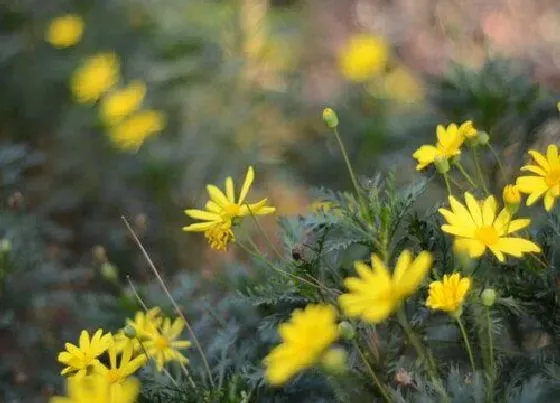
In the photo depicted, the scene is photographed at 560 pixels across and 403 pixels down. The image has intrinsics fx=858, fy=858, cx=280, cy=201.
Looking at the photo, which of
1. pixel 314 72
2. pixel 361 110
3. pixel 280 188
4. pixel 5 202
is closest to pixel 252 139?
pixel 280 188

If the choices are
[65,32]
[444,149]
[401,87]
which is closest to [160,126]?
[65,32]

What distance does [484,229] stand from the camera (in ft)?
3.00

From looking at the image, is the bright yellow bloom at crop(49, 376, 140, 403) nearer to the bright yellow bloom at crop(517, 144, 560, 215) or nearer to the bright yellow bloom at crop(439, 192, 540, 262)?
the bright yellow bloom at crop(439, 192, 540, 262)

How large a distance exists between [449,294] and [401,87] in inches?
70.3

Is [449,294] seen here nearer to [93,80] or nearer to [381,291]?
[381,291]

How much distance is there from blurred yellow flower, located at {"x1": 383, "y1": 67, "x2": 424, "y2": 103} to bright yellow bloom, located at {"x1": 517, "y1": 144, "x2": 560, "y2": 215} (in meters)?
1.30

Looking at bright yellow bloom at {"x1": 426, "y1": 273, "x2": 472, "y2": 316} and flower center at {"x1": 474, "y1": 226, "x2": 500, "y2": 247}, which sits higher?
flower center at {"x1": 474, "y1": 226, "x2": 500, "y2": 247}

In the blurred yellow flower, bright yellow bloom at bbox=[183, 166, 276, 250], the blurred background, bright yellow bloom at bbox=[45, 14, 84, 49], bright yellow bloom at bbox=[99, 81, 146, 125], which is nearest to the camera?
bright yellow bloom at bbox=[183, 166, 276, 250]

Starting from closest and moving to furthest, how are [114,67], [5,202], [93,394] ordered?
1. [93,394]
2. [5,202]
3. [114,67]

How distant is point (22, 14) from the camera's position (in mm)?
2408

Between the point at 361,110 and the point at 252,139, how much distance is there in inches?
12.2

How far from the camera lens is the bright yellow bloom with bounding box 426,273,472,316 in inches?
33.0

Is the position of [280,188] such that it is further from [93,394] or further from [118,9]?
[93,394]

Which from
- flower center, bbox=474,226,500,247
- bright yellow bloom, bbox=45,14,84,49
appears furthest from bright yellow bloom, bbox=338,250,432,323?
bright yellow bloom, bbox=45,14,84,49
